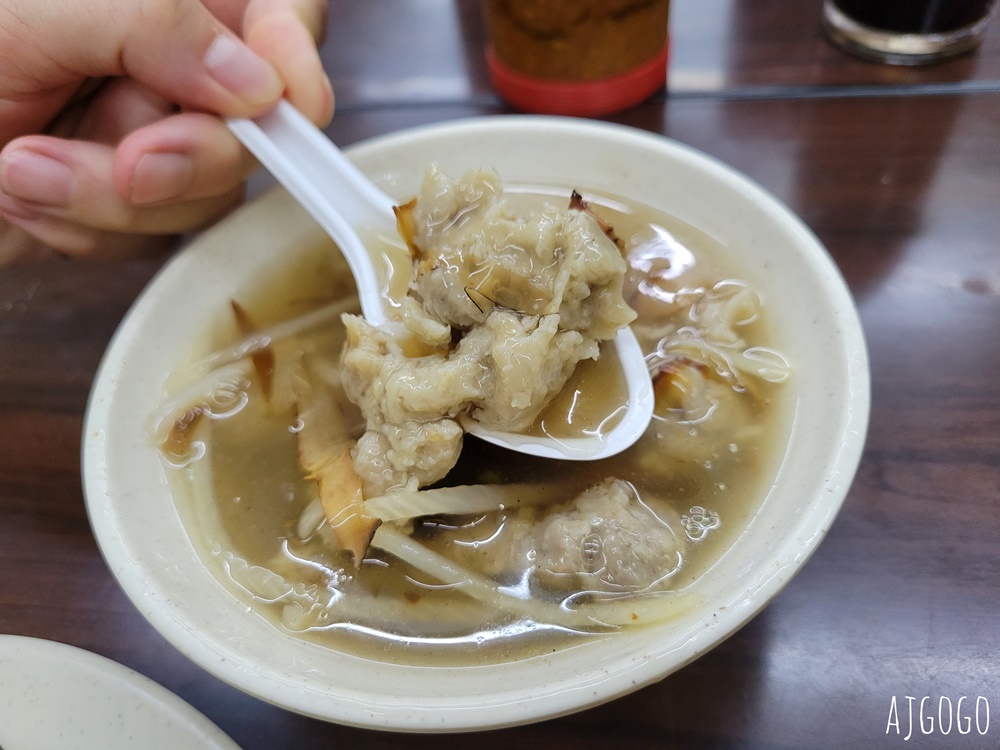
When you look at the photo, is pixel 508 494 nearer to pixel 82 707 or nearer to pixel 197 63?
pixel 82 707

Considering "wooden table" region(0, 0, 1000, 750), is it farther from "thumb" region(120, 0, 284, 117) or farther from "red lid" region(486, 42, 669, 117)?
"thumb" region(120, 0, 284, 117)

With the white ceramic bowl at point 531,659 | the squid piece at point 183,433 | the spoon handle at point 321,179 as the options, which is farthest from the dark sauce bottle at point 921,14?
the squid piece at point 183,433

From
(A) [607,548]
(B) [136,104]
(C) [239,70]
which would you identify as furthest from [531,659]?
(B) [136,104]

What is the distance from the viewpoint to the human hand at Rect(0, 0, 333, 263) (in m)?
1.20

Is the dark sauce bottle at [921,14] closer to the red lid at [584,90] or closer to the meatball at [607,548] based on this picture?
the red lid at [584,90]

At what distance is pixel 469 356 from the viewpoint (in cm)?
104

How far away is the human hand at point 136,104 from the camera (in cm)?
120

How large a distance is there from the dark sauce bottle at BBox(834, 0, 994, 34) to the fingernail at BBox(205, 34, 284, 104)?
1.63 metres

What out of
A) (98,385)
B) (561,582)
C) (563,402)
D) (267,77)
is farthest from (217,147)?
(561,582)

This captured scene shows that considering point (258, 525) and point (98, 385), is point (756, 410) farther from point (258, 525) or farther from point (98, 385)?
point (98, 385)

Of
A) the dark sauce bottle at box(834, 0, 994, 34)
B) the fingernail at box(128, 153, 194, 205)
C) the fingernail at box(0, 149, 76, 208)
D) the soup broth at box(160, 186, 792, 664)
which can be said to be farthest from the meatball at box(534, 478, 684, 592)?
the dark sauce bottle at box(834, 0, 994, 34)

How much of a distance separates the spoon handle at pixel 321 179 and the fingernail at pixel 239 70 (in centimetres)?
6

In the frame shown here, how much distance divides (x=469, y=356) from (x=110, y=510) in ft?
1.84

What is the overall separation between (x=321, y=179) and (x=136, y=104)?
48cm
